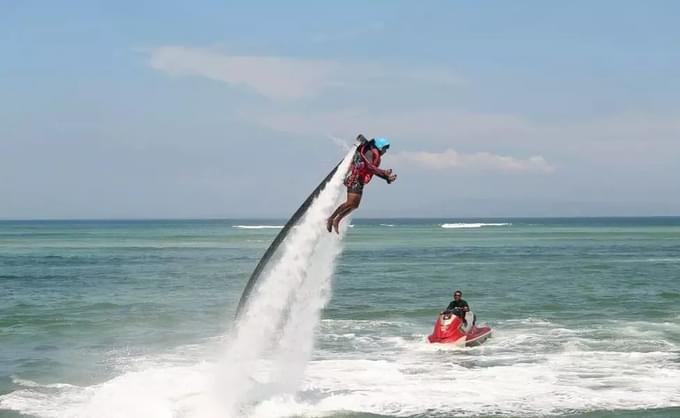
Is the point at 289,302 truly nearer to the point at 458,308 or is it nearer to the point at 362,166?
the point at 362,166

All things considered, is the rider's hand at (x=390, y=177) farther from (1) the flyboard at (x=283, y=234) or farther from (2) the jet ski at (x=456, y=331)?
(2) the jet ski at (x=456, y=331)

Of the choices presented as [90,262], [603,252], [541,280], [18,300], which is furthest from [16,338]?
[603,252]

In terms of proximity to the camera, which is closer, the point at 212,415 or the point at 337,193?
the point at 337,193

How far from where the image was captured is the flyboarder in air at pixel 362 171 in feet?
51.8

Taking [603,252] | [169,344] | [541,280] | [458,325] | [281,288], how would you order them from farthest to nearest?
1. [603,252]
2. [541,280]
3. [169,344]
4. [458,325]
5. [281,288]

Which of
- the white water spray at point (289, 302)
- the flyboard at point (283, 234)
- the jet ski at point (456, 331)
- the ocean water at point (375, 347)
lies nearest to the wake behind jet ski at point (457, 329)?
the jet ski at point (456, 331)

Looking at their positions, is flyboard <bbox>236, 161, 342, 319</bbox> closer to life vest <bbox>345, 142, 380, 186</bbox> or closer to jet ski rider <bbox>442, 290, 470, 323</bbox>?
life vest <bbox>345, 142, 380, 186</bbox>

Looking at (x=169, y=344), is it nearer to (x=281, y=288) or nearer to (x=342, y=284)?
(x=281, y=288)

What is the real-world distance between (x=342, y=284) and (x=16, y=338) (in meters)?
23.0

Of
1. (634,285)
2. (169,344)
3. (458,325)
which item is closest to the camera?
(458,325)

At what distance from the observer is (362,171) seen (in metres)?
16.0

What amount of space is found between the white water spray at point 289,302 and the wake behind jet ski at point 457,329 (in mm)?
8846

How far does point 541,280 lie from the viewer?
53500mm

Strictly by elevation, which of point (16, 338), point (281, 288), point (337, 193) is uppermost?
point (337, 193)
